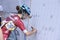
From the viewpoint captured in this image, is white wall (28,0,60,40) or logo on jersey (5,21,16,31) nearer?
white wall (28,0,60,40)

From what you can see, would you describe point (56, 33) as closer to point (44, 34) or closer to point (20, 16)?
point (44, 34)

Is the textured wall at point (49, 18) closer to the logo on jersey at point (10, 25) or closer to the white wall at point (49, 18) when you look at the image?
the white wall at point (49, 18)

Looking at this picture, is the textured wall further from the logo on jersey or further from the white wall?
the logo on jersey

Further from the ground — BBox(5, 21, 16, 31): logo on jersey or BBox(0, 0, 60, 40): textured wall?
BBox(0, 0, 60, 40): textured wall

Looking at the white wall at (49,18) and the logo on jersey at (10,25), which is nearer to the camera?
the white wall at (49,18)

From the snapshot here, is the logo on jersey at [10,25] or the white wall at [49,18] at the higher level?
the white wall at [49,18]

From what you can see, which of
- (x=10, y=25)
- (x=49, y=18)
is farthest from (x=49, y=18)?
(x=10, y=25)

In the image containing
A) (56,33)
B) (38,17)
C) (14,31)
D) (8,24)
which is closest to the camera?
(56,33)

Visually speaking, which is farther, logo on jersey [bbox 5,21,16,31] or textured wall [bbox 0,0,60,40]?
logo on jersey [bbox 5,21,16,31]

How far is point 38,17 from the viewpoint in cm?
51

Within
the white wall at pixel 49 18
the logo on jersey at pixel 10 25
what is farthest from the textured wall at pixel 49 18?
the logo on jersey at pixel 10 25

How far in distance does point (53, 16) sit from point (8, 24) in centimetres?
118

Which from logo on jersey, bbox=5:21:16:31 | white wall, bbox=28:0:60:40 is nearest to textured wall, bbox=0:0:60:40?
white wall, bbox=28:0:60:40

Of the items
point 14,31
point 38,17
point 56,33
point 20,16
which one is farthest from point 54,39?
point 14,31
